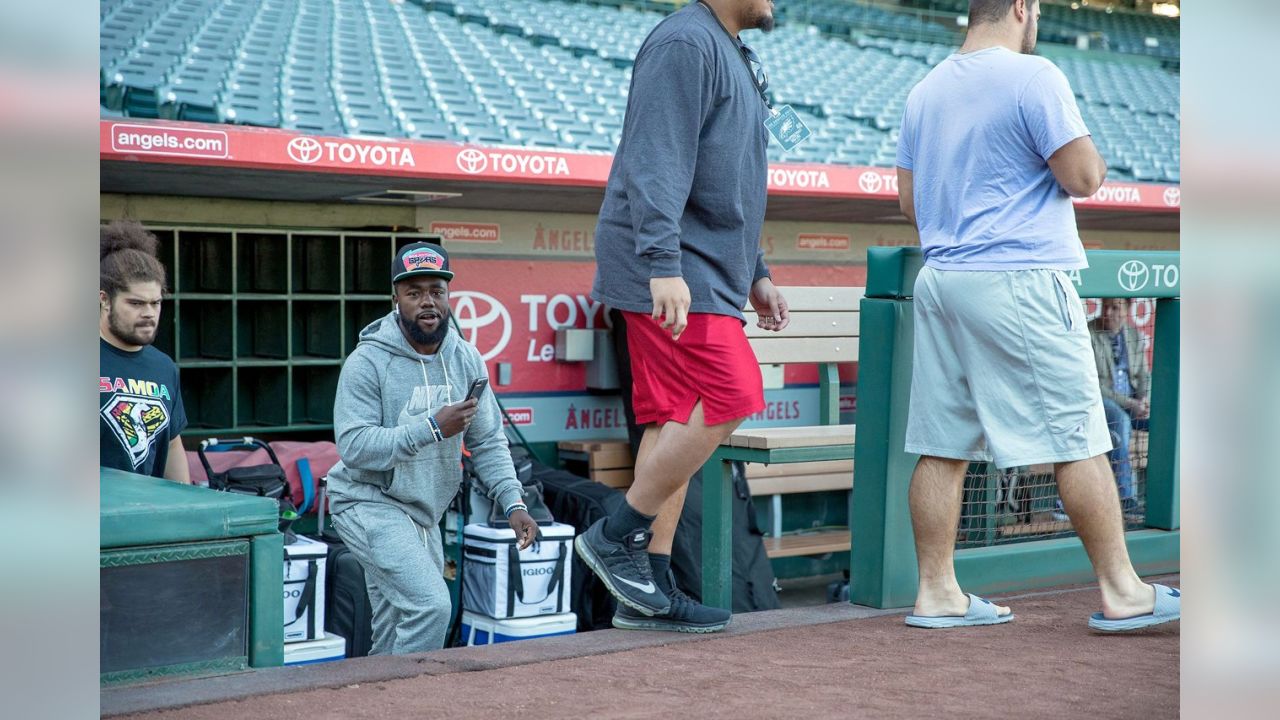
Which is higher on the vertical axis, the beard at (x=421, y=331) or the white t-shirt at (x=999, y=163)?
the white t-shirt at (x=999, y=163)

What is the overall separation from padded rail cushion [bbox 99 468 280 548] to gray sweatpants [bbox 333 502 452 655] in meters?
1.83

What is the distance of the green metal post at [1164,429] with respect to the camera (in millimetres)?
4355

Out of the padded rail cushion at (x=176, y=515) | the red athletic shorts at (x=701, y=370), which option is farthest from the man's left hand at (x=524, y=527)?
the padded rail cushion at (x=176, y=515)

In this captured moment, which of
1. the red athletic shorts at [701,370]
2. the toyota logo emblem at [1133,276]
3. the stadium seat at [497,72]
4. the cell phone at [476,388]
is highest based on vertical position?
the stadium seat at [497,72]

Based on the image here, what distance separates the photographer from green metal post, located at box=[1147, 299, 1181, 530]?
4355mm

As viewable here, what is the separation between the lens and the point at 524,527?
459cm

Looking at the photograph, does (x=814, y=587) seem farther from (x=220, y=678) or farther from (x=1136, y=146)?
(x=220, y=678)

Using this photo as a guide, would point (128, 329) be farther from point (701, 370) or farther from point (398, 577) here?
→ point (701, 370)

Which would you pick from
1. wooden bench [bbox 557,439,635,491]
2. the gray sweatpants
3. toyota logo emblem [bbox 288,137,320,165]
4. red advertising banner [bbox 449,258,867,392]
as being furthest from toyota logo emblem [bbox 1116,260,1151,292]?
red advertising banner [bbox 449,258,867,392]

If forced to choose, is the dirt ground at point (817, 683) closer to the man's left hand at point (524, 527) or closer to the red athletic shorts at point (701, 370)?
the red athletic shorts at point (701, 370)

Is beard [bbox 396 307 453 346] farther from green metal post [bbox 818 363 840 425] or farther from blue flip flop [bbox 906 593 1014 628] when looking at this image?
green metal post [bbox 818 363 840 425]

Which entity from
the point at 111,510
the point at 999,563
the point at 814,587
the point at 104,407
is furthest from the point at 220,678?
the point at 814,587

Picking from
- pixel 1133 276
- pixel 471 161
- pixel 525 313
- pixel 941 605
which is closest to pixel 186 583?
pixel 941 605

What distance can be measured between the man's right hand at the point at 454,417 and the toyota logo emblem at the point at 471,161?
1.80m
